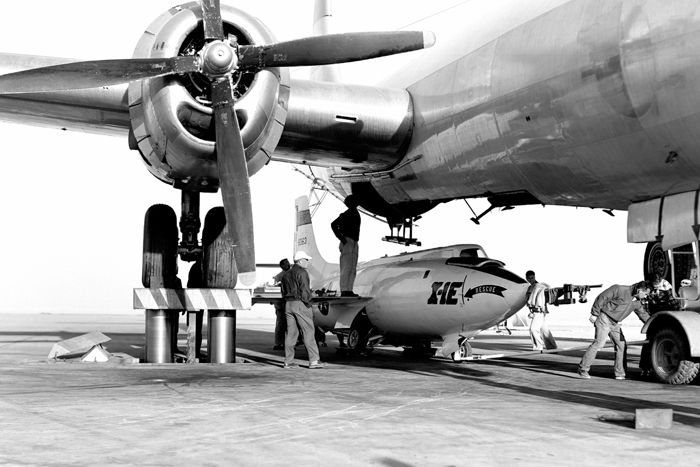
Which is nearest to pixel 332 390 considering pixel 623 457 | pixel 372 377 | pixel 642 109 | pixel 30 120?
pixel 372 377

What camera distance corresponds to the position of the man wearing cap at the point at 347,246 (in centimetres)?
1514

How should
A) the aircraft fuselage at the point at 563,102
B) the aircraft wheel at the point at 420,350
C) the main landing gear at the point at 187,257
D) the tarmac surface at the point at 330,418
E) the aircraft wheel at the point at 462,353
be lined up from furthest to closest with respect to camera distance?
A: 1. the aircraft wheel at the point at 420,350
2. the aircraft wheel at the point at 462,353
3. the main landing gear at the point at 187,257
4. the aircraft fuselage at the point at 563,102
5. the tarmac surface at the point at 330,418

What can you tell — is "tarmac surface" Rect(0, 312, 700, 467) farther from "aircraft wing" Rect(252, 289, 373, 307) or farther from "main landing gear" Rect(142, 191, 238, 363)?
"aircraft wing" Rect(252, 289, 373, 307)

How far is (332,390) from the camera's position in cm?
867

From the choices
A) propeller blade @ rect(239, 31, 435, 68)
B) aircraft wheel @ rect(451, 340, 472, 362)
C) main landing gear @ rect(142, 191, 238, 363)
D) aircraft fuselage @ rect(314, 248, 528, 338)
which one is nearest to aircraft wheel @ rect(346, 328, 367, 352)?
aircraft fuselage @ rect(314, 248, 528, 338)

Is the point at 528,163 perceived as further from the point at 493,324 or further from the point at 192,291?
the point at 192,291

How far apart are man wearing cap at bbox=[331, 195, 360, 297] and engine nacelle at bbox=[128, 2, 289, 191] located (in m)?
4.20

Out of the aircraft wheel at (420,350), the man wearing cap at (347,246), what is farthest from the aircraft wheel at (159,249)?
the aircraft wheel at (420,350)

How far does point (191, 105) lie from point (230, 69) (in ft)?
2.41

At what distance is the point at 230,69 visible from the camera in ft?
33.7

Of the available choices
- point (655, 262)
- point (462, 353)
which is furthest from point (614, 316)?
point (462, 353)

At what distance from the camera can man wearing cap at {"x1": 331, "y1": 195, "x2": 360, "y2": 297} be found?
15141 mm

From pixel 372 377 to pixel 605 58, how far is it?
4.97 meters

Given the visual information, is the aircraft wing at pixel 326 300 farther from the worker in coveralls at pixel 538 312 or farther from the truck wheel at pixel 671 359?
the truck wheel at pixel 671 359
